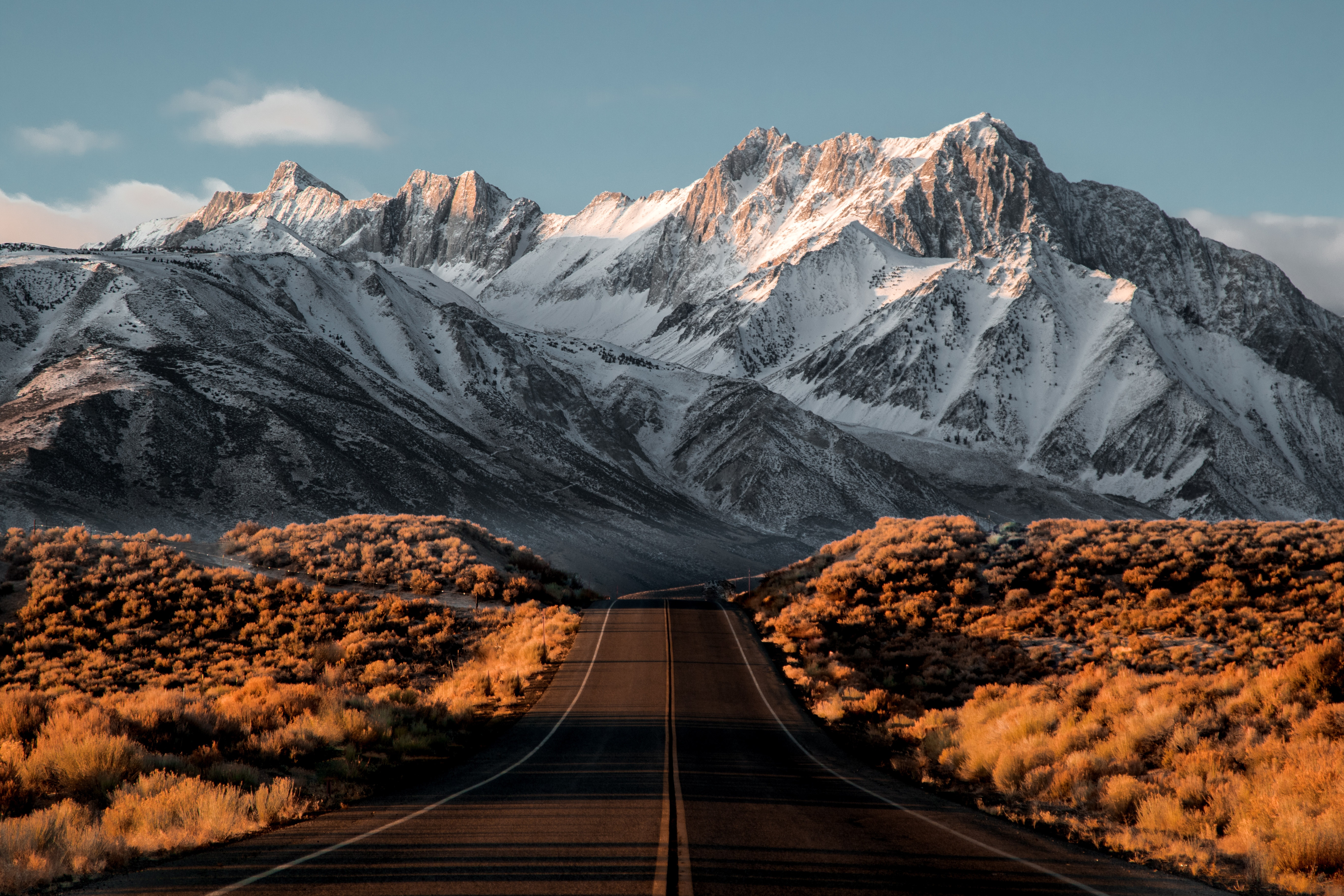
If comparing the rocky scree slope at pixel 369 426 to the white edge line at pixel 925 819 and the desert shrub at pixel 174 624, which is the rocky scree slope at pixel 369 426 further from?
the white edge line at pixel 925 819

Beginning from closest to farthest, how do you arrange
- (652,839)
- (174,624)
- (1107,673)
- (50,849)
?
(50,849)
(652,839)
(1107,673)
(174,624)

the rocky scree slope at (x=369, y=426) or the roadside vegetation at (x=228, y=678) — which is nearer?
the roadside vegetation at (x=228, y=678)

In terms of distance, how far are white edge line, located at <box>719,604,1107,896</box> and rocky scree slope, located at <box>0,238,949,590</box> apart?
180 ft

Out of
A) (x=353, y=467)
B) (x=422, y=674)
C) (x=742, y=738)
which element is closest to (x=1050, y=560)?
(x=742, y=738)

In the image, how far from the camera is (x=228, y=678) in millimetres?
23125

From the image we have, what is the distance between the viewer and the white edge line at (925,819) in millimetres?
8672

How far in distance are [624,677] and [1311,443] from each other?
8304 inches

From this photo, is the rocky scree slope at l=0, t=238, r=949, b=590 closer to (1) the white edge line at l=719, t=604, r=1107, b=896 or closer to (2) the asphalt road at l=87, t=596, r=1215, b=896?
(1) the white edge line at l=719, t=604, r=1107, b=896

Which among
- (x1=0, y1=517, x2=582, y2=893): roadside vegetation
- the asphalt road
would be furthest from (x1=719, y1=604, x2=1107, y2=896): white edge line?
(x1=0, y1=517, x2=582, y2=893): roadside vegetation

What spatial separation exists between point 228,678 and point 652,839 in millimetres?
18043

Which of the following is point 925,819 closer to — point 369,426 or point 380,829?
point 380,829

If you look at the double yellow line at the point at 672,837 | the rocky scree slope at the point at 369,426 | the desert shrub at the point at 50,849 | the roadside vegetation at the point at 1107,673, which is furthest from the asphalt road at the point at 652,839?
the rocky scree slope at the point at 369,426

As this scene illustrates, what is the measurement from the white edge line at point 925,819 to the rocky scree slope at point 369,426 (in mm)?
54783

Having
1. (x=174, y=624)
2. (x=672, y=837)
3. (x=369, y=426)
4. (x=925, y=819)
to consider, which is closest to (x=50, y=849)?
(x=672, y=837)
